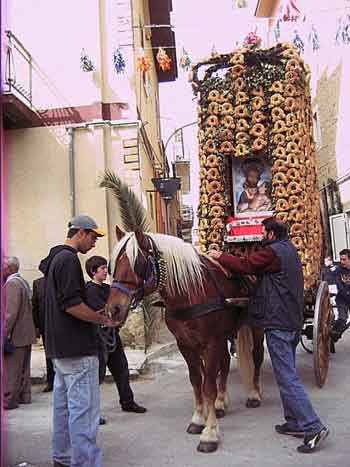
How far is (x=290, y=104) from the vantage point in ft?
21.2

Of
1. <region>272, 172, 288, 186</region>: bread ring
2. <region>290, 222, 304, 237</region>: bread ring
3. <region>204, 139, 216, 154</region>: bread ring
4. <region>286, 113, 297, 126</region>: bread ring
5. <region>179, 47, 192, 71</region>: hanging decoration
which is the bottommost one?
<region>290, 222, 304, 237</region>: bread ring

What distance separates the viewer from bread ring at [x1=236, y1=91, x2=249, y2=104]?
21.6 ft

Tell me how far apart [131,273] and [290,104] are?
328 centimetres

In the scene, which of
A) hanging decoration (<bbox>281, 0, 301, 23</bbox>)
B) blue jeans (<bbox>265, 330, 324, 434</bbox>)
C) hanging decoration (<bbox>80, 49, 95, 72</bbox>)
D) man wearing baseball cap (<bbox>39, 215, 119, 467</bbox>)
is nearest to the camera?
man wearing baseball cap (<bbox>39, 215, 119, 467</bbox>)

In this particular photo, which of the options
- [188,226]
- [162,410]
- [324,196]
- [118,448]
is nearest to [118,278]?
[118,448]

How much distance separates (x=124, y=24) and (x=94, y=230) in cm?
679

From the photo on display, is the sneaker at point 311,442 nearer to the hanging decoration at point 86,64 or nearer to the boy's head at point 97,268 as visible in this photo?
the boy's head at point 97,268

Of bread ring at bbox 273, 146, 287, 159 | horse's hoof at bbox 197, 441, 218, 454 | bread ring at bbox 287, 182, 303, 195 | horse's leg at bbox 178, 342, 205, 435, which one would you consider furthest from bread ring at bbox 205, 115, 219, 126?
horse's hoof at bbox 197, 441, 218, 454

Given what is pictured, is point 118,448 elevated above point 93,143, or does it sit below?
below

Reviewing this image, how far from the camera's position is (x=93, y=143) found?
940 cm

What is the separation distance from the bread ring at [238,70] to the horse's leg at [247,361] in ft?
9.71

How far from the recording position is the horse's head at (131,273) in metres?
4.14

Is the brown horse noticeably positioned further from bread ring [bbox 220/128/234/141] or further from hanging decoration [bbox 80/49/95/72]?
hanging decoration [bbox 80/49/95/72]

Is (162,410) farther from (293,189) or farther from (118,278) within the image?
(293,189)
